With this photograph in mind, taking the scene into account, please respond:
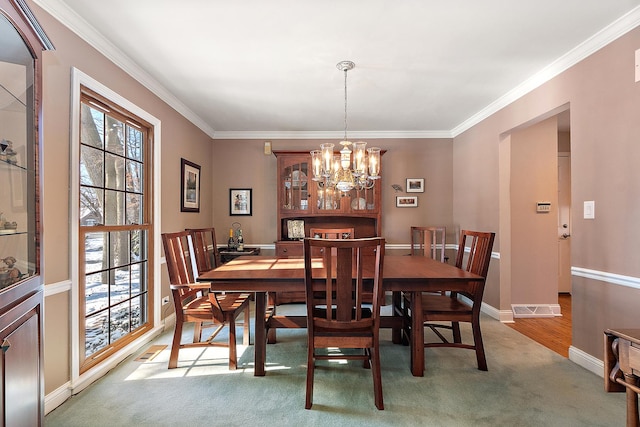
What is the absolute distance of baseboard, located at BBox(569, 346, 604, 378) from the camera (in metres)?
2.28

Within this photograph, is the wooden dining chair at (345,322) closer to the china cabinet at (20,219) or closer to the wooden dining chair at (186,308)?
the wooden dining chair at (186,308)

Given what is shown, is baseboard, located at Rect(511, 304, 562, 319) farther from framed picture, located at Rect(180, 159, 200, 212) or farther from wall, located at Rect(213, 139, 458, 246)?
framed picture, located at Rect(180, 159, 200, 212)

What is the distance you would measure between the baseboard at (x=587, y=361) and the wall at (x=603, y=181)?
0.12 feet

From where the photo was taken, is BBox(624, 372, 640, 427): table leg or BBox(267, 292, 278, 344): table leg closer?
BBox(624, 372, 640, 427): table leg

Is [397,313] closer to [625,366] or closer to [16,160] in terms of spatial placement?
[625,366]

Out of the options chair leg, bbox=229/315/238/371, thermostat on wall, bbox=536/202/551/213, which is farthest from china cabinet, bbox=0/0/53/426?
thermostat on wall, bbox=536/202/551/213

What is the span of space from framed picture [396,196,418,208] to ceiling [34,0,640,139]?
4.71ft

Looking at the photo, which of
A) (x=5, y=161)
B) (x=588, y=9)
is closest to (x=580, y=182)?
(x=588, y=9)

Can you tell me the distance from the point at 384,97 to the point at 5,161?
3102 mm

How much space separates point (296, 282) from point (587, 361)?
2.28 meters

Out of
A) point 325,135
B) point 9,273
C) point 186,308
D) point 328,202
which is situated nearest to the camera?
point 9,273

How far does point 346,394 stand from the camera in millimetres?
2070

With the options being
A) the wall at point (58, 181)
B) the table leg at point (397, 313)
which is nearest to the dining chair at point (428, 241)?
the table leg at point (397, 313)

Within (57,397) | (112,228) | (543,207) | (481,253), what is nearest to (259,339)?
(57,397)
